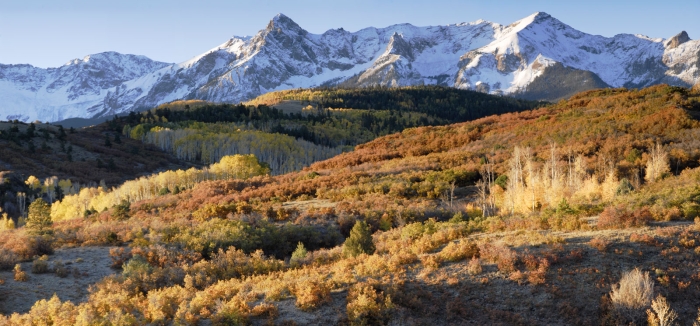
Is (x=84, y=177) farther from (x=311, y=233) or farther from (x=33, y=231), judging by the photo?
(x=311, y=233)

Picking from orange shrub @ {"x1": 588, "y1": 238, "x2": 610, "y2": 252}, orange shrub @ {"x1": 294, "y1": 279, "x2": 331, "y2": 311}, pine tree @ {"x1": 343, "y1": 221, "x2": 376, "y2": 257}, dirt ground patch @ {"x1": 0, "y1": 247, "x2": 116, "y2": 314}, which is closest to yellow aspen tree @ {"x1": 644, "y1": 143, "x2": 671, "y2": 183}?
orange shrub @ {"x1": 588, "y1": 238, "x2": 610, "y2": 252}

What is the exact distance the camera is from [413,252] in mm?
16719

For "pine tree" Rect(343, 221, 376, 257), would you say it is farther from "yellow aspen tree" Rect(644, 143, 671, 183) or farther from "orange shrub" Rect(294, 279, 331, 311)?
"yellow aspen tree" Rect(644, 143, 671, 183)

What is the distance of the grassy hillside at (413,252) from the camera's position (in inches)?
493

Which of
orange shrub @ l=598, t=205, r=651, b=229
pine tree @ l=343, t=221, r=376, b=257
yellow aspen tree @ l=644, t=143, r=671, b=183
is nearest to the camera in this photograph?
orange shrub @ l=598, t=205, r=651, b=229

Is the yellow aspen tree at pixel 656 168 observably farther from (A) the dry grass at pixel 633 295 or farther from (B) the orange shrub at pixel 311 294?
(B) the orange shrub at pixel 311 294

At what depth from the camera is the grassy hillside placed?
12.5 meters

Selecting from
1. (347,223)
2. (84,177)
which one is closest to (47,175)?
(84,177)

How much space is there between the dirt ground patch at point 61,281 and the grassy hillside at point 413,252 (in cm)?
32

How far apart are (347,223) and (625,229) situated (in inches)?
544

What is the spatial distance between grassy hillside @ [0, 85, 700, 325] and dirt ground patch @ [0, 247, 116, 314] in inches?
12.4

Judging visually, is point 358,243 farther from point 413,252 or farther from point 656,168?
point 656,168

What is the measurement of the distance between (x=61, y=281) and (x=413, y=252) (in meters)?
12.6

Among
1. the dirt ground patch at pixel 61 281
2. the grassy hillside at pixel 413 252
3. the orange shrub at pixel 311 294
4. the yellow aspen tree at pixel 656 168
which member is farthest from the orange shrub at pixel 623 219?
the dirt ground patch at pixel 61 281
